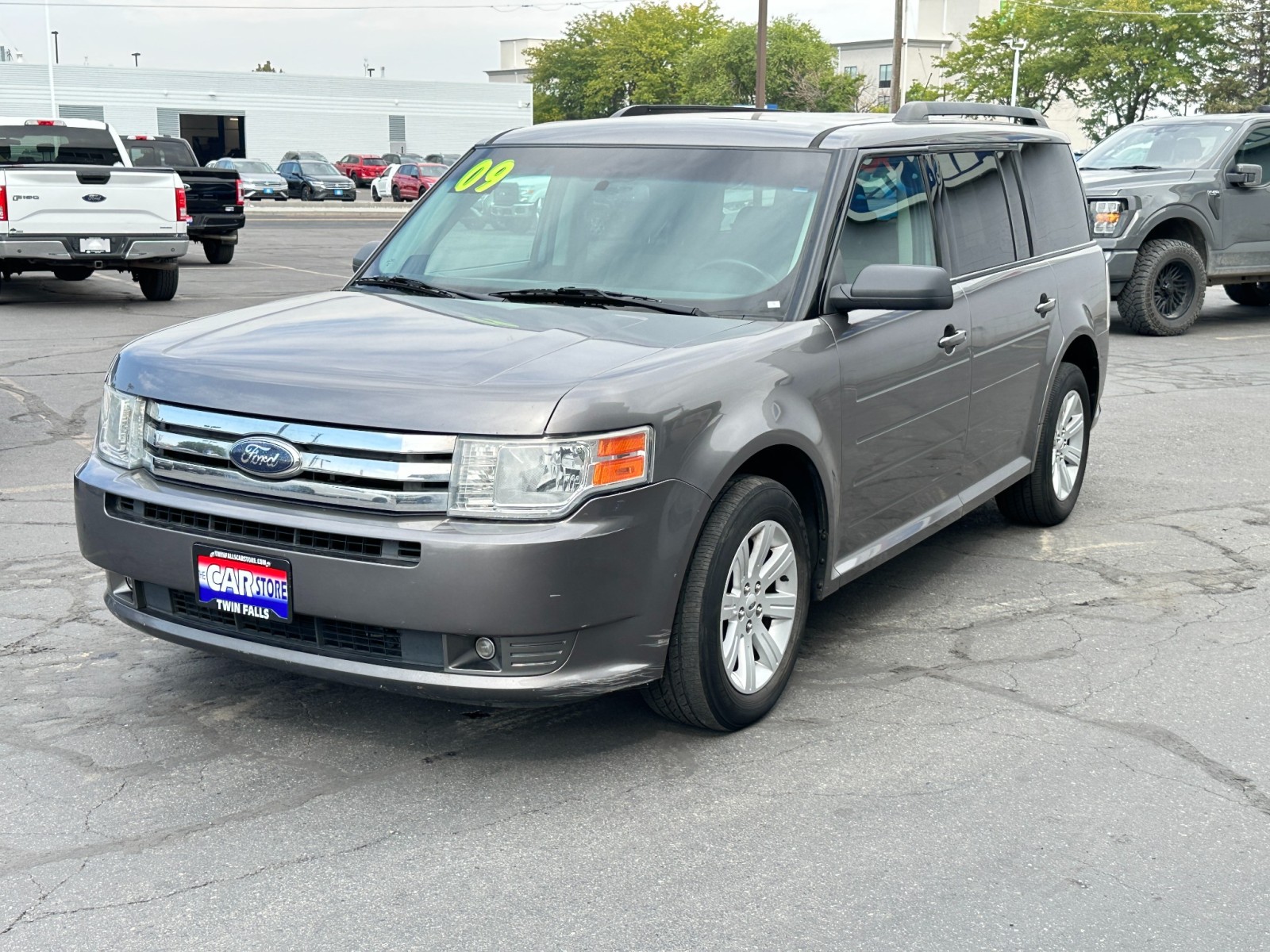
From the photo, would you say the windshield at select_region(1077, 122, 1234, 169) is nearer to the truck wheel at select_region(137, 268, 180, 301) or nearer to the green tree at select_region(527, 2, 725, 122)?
the truck wheel at select_region(137, 268, 180, 301)

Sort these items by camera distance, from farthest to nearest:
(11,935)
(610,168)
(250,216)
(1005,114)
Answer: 1. (250,216)
2. (1005,114)
3. (610,168)
4. (11,935)

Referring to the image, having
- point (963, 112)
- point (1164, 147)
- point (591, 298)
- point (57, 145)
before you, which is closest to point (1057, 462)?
point (963, 112)

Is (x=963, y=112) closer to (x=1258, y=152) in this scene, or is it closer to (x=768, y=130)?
(x=768, y=130)

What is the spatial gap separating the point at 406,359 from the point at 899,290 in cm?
158

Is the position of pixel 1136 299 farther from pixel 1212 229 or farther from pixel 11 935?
pixel 11 935

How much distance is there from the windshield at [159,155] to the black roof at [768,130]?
1733 centimetres

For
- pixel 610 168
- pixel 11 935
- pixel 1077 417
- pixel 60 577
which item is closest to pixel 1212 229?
pixel 1077 417

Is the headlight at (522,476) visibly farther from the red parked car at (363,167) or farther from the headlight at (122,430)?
the red parked car at (363,167)

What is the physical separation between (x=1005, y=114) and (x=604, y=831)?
168 inches

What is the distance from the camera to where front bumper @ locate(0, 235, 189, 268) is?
14148mm

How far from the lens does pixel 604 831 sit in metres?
3.61

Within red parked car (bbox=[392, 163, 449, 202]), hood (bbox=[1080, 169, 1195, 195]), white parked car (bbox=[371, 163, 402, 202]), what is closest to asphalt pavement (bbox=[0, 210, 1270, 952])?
hood (bbox=[1080, 169, 1195, 195])

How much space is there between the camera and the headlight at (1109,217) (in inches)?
532

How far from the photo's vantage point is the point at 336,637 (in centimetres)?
381
